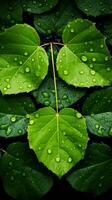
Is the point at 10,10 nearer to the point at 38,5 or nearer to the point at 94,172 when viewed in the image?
the point at 38,5

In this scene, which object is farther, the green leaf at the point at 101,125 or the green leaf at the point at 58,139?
the green leaf at the point at 101,125

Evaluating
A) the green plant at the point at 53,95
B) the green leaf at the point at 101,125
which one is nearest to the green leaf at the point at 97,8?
the green plant at the point at 53,95

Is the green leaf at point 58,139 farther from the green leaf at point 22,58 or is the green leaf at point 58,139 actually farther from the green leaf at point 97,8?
the green leaf at point 97,8

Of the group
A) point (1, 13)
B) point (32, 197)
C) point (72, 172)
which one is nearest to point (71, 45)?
point (1, 13)

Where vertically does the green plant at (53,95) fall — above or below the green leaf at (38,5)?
below

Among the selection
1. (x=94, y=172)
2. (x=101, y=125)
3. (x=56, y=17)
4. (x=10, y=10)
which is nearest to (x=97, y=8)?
(x=56, y=17)
